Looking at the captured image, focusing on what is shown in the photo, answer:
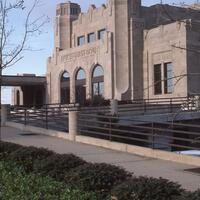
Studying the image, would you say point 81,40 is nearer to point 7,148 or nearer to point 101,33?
point 101,33

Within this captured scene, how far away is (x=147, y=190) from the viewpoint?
7758mm

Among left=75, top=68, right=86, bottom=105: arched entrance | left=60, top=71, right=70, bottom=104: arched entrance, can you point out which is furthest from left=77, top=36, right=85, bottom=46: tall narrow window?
left=75, top=68, right=86, bottom=105: arched entrance

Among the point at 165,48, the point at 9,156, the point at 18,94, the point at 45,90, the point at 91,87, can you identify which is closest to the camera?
the point at 9,156

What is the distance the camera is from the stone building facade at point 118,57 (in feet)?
185

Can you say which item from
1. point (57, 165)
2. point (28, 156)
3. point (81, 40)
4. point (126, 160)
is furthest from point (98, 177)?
point (81, 40)

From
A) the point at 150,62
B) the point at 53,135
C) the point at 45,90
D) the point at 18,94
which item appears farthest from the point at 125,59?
the point at 53,135

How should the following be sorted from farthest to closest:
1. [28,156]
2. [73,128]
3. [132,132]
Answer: [73,128] → [132,132] → [28,156]

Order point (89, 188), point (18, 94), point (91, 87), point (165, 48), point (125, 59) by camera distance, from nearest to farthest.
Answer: point (89, 188) < point (165, 48) < point (125, 59) < point (91, 87) < point (18, 94)

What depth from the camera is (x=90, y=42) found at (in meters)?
72.3

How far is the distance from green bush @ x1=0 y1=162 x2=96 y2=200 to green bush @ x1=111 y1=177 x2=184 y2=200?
547 millimetres

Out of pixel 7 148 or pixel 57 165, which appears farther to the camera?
pixel 7 148

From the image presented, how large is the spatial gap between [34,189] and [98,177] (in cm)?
111

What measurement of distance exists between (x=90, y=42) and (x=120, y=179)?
2512 inches

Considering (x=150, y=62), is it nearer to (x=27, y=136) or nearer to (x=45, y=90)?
(x=45, y=90)
